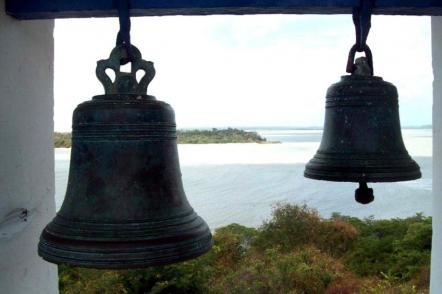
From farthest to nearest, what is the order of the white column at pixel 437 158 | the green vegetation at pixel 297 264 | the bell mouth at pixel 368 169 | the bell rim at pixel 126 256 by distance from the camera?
the green vegetation at pixel 297 264 < the white column at pixel 437 158 < the bell mouth at pixel 368 169 < the bell rim at pixel 126 256

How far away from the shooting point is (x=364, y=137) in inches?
64.6

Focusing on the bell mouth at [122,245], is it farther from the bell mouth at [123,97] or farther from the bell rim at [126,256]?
the bell mouth at [123,97]

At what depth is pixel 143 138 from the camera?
122cm

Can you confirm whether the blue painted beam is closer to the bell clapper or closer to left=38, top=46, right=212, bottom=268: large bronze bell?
left=38, top=46, right=212, bottom=268: large bronze bell

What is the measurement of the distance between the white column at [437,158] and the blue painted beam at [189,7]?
545 mm

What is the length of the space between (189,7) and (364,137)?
71 centimetres

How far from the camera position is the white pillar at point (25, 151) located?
1.62 m

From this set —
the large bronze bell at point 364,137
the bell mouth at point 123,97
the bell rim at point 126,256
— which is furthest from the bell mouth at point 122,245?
the large bronze bell at point 364,137

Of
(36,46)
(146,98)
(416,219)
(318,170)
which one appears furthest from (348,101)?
(416,219)

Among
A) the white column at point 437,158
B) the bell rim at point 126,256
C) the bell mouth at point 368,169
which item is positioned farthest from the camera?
the white column at point 437,158

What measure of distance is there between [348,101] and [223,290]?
607cm

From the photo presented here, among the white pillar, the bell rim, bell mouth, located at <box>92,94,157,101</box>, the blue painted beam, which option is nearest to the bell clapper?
the blue painted beam

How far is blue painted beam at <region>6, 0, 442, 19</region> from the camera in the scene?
1563mm

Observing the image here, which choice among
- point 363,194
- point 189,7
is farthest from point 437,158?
point 189,7
